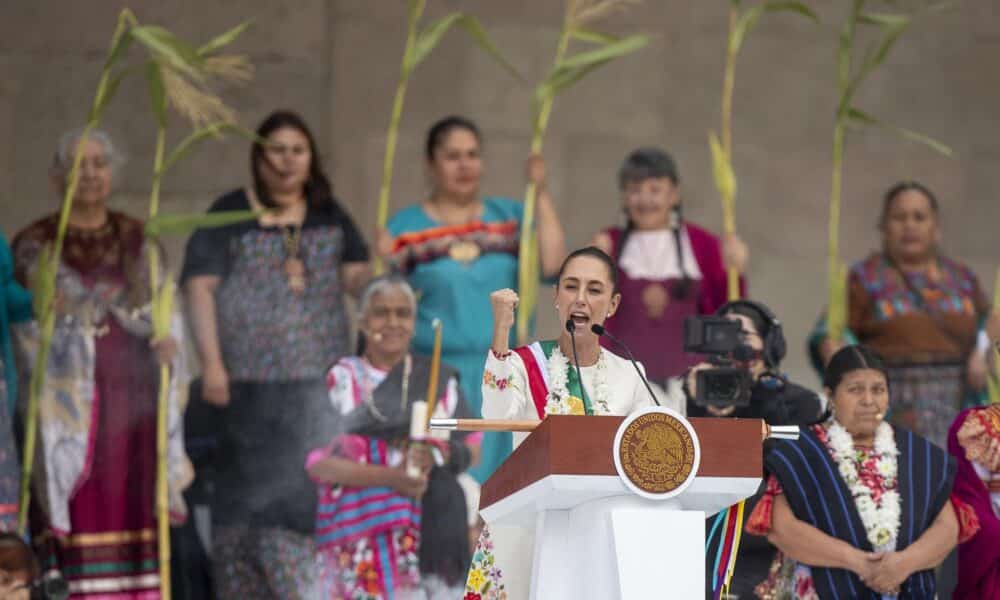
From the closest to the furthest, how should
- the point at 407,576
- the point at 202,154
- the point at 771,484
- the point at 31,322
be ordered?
the point at 771,484, the point at 407,576, the point at 31,322, the point at 202,154

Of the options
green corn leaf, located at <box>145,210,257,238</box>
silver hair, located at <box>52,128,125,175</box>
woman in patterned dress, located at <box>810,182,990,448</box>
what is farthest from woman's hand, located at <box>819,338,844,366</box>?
silver hair, located at <box>52,128,125,175</box>

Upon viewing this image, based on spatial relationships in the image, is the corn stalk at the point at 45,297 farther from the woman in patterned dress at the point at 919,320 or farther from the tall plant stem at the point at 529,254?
the woman in patterned dress at the point at 919,320

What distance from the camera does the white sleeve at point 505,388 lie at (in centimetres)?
465

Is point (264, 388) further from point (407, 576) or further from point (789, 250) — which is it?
point (789, 250)

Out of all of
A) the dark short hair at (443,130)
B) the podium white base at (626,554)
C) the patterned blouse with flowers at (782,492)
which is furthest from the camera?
the dark short hair at (443,130)

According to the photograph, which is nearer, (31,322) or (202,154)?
(31,322)

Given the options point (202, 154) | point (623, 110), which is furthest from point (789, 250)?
point (202, 154)

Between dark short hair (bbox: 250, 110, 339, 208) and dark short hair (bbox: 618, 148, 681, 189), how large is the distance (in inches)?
43.5

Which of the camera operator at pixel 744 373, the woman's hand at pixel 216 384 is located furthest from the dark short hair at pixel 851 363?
the woman's hand at pixel 216 384

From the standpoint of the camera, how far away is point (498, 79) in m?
8.90

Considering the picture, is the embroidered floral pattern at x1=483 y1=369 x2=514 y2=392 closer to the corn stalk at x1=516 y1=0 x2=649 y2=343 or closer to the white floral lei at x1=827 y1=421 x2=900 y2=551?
the white floral lei at x1=827 y1=421 x2=900 y2=551

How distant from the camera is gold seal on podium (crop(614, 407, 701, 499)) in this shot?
4.04 m

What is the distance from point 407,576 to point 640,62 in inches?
132

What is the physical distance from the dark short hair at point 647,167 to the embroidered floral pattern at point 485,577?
2.70 metres
